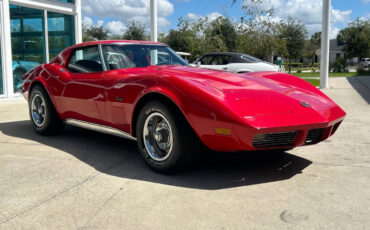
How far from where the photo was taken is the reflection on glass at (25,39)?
33.9 ft

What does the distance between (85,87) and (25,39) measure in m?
7.79

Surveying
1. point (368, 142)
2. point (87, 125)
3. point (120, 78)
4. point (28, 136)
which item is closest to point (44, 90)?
point (28, 136)

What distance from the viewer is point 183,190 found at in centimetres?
285

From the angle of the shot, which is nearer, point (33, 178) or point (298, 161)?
point (33, 178)

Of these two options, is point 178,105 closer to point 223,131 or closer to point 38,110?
point 223,131

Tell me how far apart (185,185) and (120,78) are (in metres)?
1.32

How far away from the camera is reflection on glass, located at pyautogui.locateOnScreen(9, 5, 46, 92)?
407 inches

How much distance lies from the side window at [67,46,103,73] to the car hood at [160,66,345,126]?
3.63 ft

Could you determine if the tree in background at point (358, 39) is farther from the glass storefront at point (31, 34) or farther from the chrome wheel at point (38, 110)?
the chrome wheel at point (38, 110)

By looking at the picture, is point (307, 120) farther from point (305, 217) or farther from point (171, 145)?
point (171, 145)

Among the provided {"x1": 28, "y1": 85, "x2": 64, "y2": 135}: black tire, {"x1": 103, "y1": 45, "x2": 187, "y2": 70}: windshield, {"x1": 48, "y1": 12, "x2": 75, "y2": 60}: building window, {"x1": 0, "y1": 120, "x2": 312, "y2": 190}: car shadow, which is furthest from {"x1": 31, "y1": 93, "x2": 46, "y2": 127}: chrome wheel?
{"x1": 48, "y1": 12, "x2": 75, "y2": 60}: building window

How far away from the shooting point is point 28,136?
4918 millimetres

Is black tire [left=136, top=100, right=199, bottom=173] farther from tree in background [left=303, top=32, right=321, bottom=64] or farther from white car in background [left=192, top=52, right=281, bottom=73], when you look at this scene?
tree in background [left=303, top=32, right=321, bottom=64]

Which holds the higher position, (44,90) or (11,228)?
(44,90)
